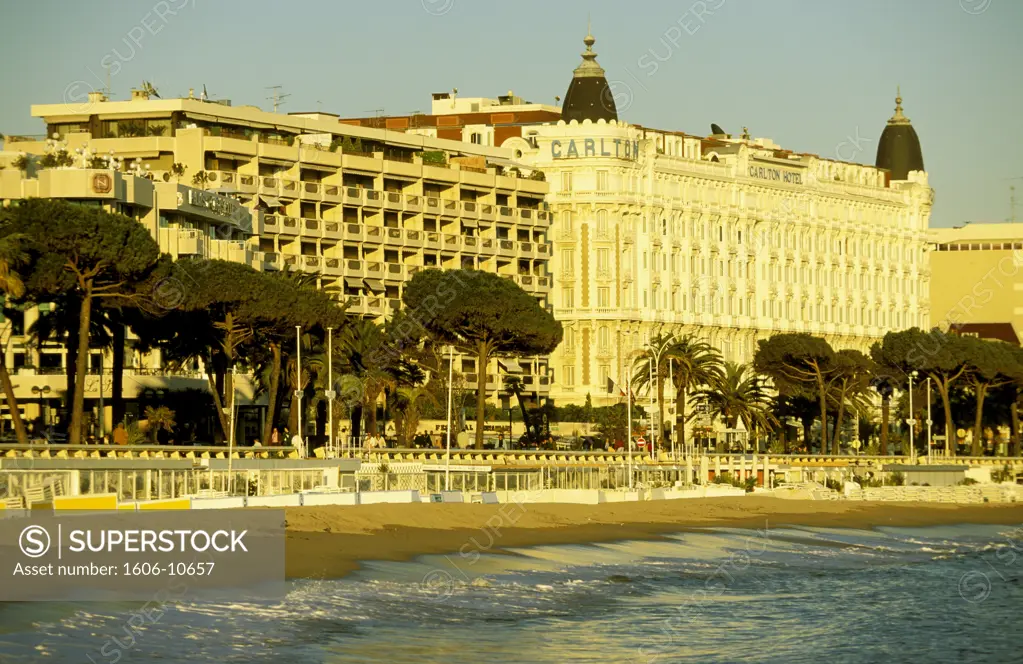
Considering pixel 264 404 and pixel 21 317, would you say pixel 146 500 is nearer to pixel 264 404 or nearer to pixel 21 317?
pixel 21 317

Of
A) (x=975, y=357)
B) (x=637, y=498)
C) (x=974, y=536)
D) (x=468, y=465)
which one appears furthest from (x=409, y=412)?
(x=975, y=357)

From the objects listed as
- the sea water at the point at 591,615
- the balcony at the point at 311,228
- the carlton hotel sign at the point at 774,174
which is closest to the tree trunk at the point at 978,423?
the carlton hotel sign at the point at 774,174

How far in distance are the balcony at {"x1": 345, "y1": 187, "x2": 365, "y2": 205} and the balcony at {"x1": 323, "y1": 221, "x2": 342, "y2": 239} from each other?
2192 millimetres

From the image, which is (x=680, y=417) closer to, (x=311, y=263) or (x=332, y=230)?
(x=311, y=263)

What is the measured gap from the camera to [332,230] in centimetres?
13975

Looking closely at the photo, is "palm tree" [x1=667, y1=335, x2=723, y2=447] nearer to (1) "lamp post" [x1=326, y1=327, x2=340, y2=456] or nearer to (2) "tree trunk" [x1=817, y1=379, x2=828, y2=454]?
(2) "tree trunk" [x1=817, y1=379, x2=828, y2=454]

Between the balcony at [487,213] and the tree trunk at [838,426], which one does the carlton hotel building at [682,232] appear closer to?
the balcony at [487,213]

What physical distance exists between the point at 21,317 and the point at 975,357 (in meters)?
77.0

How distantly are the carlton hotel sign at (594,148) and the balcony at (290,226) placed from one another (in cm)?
3183

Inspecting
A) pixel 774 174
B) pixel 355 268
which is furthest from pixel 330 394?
pixel 774 174

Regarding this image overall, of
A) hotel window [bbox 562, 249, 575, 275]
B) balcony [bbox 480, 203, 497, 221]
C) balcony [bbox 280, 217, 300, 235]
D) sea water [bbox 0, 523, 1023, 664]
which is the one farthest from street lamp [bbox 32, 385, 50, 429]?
hotel window [bbox 562, 249, 575, 275]

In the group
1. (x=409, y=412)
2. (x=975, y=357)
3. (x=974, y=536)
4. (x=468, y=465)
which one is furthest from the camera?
(x=975, y=357)

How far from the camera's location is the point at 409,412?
385ft

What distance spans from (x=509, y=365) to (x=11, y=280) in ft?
244
